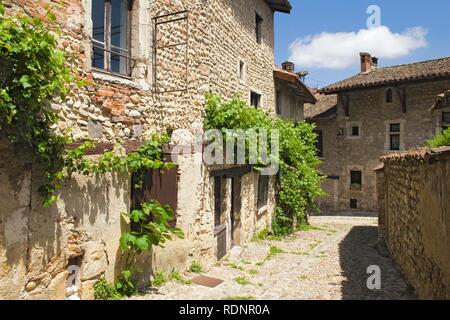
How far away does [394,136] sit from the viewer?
1759 cm

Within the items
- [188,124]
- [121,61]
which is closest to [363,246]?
[188,124]

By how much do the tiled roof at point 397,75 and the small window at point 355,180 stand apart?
4.63 m

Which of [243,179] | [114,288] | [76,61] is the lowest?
[114,288]

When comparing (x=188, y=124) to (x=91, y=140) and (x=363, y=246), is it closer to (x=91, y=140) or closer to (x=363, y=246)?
(x=91, y=140)

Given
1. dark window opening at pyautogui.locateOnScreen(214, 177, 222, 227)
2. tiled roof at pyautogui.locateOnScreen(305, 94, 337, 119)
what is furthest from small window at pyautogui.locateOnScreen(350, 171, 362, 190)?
dark window opening at pyautogui.locateOnScreen(214, 177, 222, 227)

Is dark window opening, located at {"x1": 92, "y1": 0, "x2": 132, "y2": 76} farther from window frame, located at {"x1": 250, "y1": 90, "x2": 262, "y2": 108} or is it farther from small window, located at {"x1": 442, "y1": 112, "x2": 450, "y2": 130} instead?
small window, located at {"x1": 442, "y1": 112, "x2": 450, "y2": 130}

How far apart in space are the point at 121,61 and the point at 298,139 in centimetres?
802

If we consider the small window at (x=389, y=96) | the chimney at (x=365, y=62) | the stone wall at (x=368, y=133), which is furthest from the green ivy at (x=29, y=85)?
the chimney at (x=365, y=62)

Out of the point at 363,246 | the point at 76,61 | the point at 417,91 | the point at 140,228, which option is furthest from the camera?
the point at 417,91

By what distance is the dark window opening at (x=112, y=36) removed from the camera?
16.4 feet

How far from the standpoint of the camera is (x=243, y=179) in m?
9.41

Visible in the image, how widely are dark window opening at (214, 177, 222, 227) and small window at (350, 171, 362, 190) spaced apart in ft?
41.5

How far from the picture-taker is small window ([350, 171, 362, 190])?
18.6 meters
